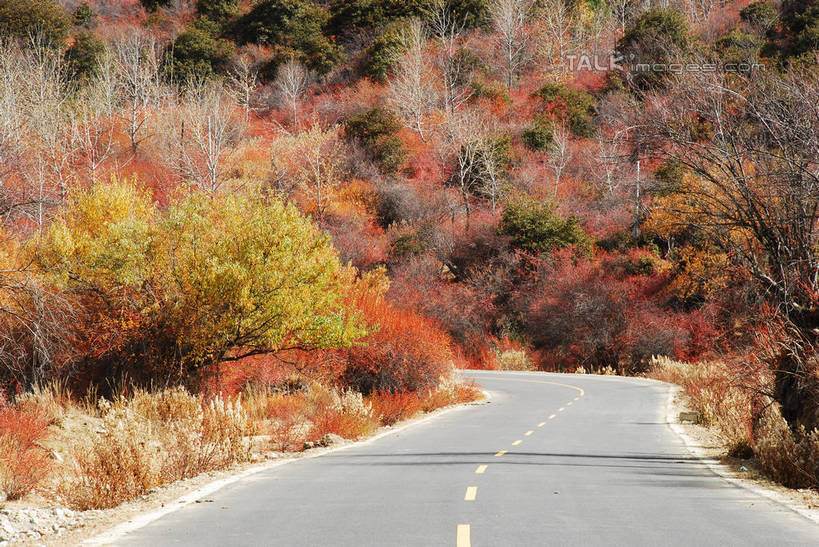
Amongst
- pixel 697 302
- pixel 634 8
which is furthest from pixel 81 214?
pixel 634 8

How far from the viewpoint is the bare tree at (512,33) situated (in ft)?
263

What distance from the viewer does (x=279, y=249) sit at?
22.6 m

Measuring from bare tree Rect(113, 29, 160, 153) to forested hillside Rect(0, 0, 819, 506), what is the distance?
1.42ft

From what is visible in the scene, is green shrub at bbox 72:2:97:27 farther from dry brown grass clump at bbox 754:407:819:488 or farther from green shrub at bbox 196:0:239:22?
dry brown grass clump at bbox 754:407:819:488

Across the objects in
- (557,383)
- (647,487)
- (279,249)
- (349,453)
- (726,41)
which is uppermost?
(726,41)

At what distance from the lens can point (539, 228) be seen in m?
53.9

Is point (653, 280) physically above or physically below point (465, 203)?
below

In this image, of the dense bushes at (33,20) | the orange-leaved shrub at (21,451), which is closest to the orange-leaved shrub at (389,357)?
the orange-leaved shrub at (21,451)

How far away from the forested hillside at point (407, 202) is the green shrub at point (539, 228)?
0.65 ft

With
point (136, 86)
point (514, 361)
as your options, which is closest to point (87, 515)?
point (514, 361)

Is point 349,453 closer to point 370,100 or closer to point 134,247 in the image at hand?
point 134,247

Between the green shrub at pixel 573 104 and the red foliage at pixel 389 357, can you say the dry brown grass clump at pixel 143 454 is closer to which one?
the red foliage at pixel 389 357

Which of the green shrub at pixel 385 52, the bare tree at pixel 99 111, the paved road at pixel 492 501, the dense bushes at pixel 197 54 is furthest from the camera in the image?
the dense bushes at pixel 197 54

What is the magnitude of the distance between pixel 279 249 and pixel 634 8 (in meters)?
76.7
